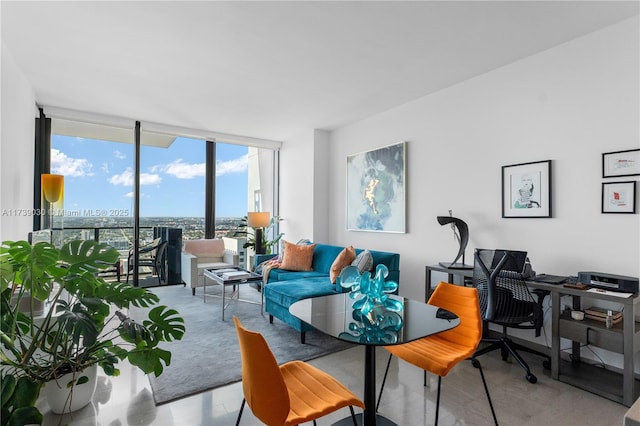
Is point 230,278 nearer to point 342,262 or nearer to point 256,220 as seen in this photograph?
point 342,262

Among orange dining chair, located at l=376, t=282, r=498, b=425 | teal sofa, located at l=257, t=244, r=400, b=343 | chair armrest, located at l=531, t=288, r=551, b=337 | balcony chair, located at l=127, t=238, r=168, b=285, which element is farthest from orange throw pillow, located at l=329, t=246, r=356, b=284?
balcony chair, located at l=127, t=238, r=168, b=285

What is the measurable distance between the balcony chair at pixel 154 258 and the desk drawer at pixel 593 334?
223 inches

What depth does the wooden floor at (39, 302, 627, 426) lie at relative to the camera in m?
2.03

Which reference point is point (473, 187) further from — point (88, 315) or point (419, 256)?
point (88, 315)

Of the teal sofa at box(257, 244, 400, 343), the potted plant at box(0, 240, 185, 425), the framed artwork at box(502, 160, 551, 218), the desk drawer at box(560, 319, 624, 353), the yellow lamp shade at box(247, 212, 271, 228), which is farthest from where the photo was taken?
the yellow lamp shade at box(247, 212, 271, 228)

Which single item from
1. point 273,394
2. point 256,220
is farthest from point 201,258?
point 273,394

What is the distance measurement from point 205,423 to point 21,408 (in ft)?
3.01

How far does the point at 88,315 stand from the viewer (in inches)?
69.1

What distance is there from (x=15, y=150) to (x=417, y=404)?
441 cm

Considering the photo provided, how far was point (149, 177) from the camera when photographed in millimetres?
5609

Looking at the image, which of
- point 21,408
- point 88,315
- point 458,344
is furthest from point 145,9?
point 458,344

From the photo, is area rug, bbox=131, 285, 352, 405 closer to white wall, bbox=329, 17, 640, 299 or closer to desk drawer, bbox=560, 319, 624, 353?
white wall, bbox=329, 17, 640, 299

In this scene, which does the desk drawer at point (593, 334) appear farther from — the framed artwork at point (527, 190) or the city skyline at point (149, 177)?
the city skyline at point (149, 177)

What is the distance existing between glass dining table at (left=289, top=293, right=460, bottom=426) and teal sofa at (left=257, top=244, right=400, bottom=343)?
4.03ft
